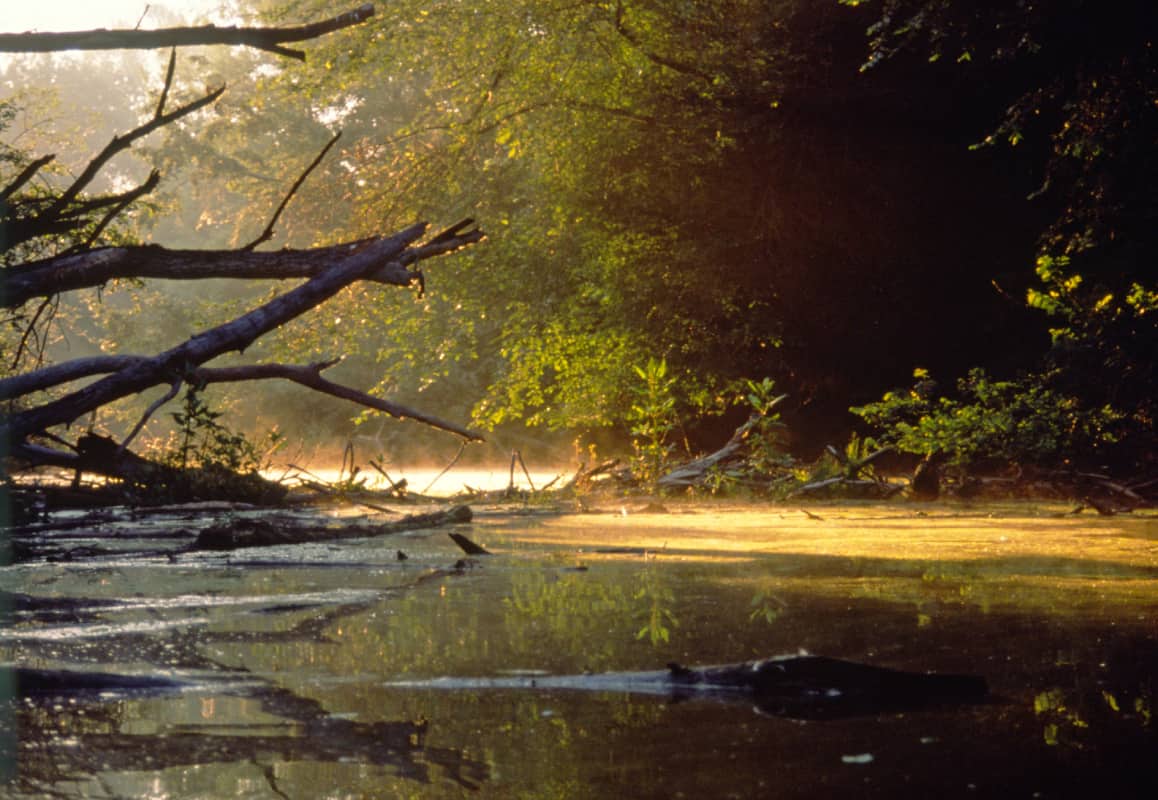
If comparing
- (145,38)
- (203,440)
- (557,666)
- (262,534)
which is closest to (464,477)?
(203,440)

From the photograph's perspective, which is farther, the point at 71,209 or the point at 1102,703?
the point at 71,209

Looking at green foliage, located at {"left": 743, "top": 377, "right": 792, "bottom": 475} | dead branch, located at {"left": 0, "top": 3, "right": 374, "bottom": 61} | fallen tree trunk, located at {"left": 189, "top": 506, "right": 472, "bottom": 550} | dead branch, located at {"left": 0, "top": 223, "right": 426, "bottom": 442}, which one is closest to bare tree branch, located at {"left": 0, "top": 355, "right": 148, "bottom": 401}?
dead branch, located at {"left": 0, "top": 223, "right": 426, "bottom": 442}

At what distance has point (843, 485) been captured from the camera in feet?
56.1

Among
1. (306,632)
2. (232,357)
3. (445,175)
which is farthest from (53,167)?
(232,357)

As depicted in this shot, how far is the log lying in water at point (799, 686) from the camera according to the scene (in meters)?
3.76

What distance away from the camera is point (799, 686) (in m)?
3.89

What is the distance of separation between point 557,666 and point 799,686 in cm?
86

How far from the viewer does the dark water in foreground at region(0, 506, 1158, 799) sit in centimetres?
297

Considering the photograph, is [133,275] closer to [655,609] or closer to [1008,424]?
[655,609]

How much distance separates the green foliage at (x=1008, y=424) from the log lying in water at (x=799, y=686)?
9950 millimetres

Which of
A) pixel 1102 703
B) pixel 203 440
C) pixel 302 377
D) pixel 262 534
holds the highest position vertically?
pixel 302 377

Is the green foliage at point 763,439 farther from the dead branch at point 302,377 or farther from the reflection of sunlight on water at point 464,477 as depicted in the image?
the dead branch at point 302,377

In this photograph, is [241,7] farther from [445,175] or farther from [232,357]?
[445,175]

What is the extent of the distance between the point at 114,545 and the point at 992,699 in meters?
7.00
